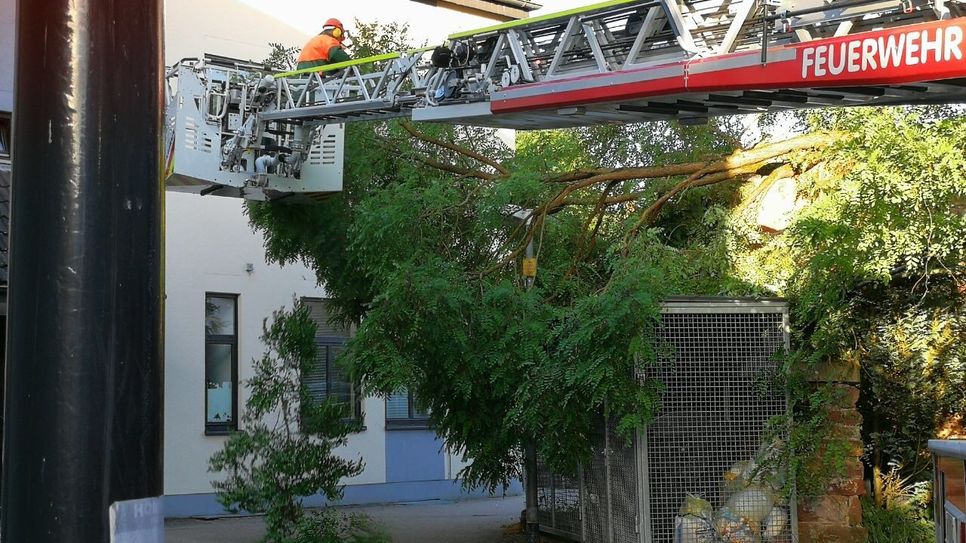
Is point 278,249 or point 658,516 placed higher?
point 278,249

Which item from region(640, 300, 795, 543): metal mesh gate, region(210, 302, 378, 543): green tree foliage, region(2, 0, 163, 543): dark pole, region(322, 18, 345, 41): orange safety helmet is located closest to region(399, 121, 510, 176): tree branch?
region(322, 18, 345, 41): orange safety helmet

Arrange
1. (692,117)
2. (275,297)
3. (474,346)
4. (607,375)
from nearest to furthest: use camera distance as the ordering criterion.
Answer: (692,117)
(607,375)
(474,346)
(275,297)

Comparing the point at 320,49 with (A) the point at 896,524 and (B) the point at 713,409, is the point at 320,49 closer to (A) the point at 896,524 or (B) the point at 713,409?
(B) the point at 713,409

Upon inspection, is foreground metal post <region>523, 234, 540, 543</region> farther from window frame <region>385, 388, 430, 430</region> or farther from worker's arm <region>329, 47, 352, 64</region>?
window frame <region>385, 388, 430, 430</region>

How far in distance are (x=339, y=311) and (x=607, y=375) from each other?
6.13m

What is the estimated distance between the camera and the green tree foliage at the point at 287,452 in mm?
11742

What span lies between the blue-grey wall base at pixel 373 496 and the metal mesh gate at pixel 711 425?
633cm

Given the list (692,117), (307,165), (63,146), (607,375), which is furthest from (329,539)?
(63,146)

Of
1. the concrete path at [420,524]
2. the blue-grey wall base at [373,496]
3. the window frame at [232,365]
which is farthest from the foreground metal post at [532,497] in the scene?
the window frame at [232,365]

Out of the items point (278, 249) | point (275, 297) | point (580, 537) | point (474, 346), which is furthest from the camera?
point (275, 297)

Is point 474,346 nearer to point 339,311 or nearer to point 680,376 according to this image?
point 680,376

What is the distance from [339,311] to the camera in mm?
16219

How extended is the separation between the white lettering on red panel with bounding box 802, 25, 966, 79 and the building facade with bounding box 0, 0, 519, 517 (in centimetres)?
1010

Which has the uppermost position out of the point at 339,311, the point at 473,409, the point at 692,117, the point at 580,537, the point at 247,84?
the point at 247,84
